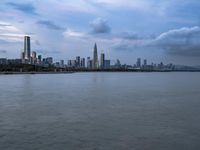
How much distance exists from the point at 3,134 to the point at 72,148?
336cm

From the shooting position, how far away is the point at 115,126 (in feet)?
48.5

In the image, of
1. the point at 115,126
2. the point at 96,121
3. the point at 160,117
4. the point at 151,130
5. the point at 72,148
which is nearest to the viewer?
the point at 72,148

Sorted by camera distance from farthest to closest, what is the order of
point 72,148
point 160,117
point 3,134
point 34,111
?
point 34,111 → point 160,117 → point 3,134 → point 72,148

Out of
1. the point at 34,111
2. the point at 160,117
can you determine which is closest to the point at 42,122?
the point at 34,111

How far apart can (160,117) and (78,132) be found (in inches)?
231

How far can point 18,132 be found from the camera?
1328 centimetres

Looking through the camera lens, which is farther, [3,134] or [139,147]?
[3,134]

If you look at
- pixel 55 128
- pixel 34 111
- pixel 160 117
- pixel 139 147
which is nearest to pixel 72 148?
pixel 139 147

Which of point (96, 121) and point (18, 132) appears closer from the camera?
point (18, 132)

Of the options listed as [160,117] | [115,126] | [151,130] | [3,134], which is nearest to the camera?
[3,134]

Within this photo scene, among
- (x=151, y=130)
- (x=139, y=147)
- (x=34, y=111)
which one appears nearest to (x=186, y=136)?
(x=151, y=130)

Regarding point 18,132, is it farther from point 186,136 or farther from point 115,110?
point 115,110

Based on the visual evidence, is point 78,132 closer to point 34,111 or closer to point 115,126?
point 115,126

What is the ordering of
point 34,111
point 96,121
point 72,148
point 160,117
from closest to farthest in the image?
point 72,148 < point 96,121 < point 160,117 < point 34,111
